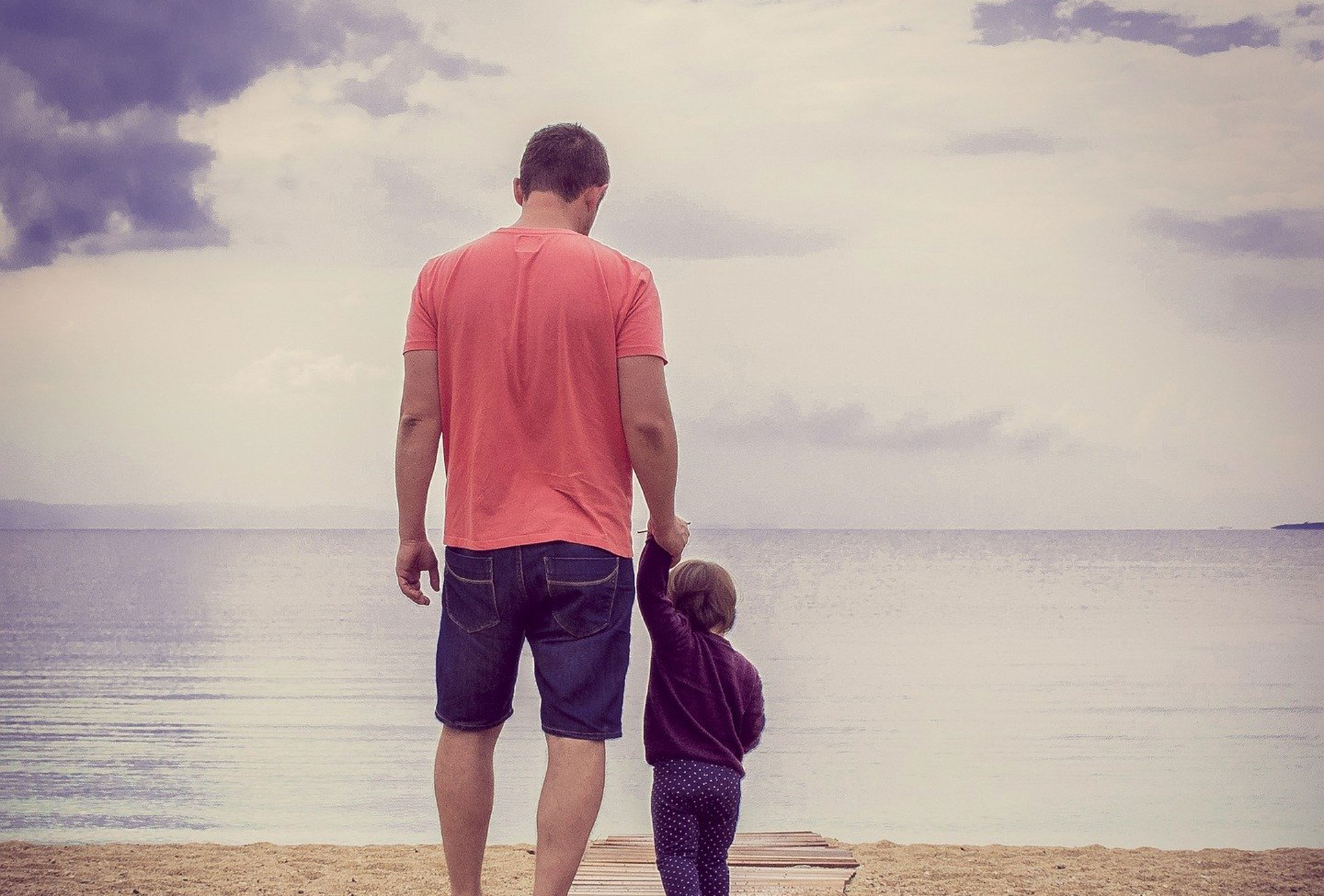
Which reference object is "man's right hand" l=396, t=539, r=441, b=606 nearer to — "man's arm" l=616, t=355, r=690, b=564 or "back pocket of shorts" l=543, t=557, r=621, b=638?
"back pocket of shorts" l=543, t=557, r=621, b=638

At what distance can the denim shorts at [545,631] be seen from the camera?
223 centimetres

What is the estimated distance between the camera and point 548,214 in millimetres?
2428

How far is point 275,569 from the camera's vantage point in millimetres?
48688

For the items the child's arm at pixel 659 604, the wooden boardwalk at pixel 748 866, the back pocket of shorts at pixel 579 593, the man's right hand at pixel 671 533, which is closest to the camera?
the back pocket of shorts at pixel 579 593

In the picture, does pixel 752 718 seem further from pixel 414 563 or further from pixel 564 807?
pixel 414 563

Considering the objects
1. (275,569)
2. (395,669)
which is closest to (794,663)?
(395,669)

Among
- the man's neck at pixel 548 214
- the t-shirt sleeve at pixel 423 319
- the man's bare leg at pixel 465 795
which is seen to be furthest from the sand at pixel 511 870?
the man's neck at pixel 548 214

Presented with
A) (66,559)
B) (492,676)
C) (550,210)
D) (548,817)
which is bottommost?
(66,559)

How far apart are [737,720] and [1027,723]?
8002mm

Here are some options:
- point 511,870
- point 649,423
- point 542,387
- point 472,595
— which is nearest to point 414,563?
point 472,595

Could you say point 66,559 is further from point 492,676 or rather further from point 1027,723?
point 492,676

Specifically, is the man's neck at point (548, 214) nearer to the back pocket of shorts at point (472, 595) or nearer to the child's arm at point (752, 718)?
the back pocket of shorts at point (472, 595)

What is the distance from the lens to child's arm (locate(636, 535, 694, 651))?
2.60 metres

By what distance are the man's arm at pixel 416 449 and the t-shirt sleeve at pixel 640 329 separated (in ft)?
1.28
